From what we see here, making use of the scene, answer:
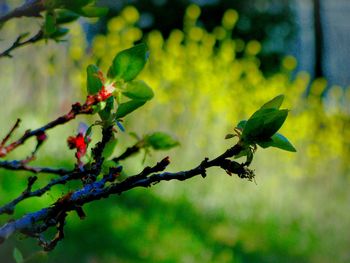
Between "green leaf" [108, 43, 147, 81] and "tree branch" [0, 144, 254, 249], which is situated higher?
"green leaf" [108, 43, 147, 81]

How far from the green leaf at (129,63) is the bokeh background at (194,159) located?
252cm

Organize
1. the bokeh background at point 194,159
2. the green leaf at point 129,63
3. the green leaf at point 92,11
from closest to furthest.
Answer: the green leaf at point 129,63
the green leaf at point 92,11
the bokeh background at point 194,159

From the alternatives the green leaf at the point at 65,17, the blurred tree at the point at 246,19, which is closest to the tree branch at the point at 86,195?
the green leaf at the point at 65,17

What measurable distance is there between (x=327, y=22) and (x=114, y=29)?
13.5 metres

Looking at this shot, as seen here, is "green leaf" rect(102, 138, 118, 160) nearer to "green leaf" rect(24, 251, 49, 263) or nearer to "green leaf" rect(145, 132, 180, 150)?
"green leaf" rect(145, 132, 180, 150)

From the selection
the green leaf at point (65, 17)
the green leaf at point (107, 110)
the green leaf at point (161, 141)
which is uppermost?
the green leaf at point (65, 17)

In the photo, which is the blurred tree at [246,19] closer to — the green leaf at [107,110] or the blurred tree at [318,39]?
the blurred tree at [318,39]

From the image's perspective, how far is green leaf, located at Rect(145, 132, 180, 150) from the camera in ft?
3.48

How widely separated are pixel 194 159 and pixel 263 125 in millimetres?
5601

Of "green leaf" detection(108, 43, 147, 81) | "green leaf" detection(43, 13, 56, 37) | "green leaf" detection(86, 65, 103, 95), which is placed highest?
"green leaf" detection(43, 13, 56, 37)

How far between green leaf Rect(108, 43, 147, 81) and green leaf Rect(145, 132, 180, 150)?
189 millimetres

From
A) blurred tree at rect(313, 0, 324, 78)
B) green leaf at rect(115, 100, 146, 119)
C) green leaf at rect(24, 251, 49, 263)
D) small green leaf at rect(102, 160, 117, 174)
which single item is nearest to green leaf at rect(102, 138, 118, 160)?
small green leaf at rect(102, 160, 117, 174)

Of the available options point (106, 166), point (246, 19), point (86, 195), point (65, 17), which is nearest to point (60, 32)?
point (65, 17)

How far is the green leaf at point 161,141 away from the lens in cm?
106
